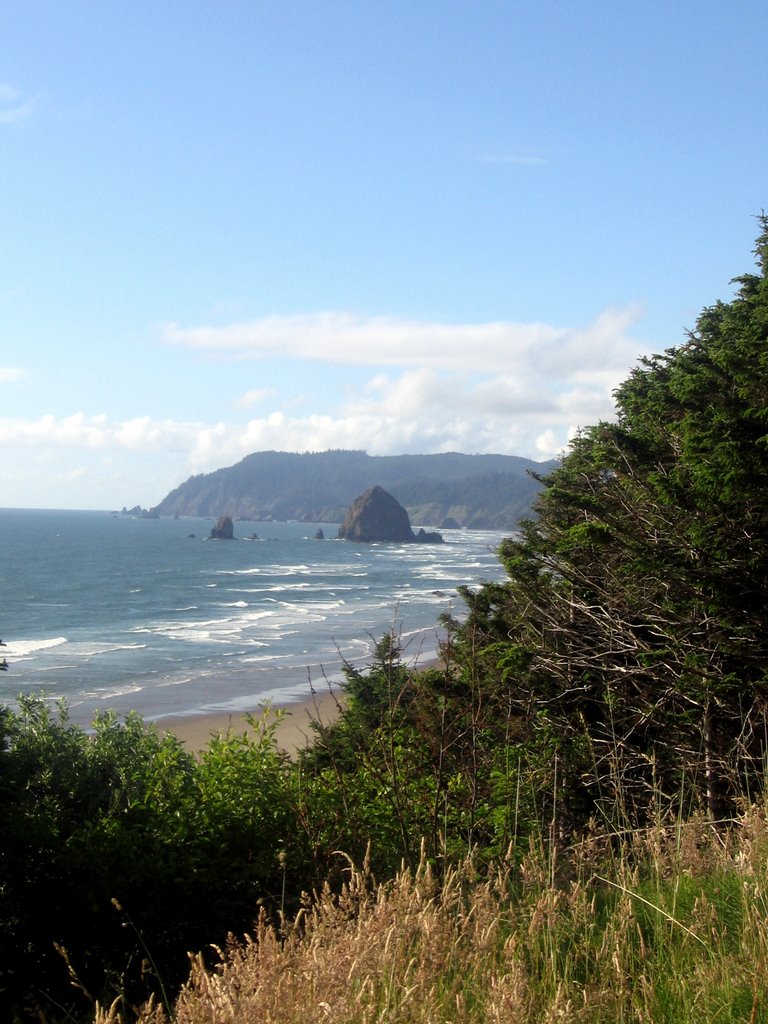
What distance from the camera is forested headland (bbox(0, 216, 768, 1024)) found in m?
2.60

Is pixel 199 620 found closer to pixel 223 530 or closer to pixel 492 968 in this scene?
pixel 492 968

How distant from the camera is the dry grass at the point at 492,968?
2.38 metres

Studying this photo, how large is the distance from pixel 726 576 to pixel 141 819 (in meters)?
5.78

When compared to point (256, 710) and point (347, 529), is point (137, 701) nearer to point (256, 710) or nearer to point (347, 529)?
point (256, 710)

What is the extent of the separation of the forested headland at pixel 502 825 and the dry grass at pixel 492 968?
0.04 feet

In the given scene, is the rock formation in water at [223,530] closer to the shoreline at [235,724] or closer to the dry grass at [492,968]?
the shoreline at [235,724]

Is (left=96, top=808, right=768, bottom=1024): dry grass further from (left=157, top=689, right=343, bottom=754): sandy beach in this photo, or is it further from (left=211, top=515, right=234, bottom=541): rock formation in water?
(left=211, top=515, right=234, bottom=541): rock formation in water

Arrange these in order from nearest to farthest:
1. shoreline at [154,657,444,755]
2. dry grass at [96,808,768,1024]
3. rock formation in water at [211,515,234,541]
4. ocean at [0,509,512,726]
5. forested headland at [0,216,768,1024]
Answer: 1. dry grass at [96,808,768,1024]
2. forested headland at [0,216,768,1024]
3. shoreline at [154,657,444,755]
4. ocean at [0,509,512,726]
5. rock formation in water at [211,515,234,541]

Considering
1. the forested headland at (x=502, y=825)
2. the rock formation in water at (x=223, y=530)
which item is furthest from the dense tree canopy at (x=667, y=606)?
the rock formation in water at (x=223, y=530)

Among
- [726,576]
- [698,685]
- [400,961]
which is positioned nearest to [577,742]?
[698,685]

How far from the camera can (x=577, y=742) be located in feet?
33.4

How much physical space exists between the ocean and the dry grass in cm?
243

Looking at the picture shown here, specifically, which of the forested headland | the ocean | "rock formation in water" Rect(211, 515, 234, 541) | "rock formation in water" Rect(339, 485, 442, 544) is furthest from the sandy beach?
"rock formation in water" Rect(339, 485, 442, 544)

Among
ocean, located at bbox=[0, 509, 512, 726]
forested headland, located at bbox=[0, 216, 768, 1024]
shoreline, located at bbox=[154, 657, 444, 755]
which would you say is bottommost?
shoreline, located at bbox=[154, 657, 444, 755]
